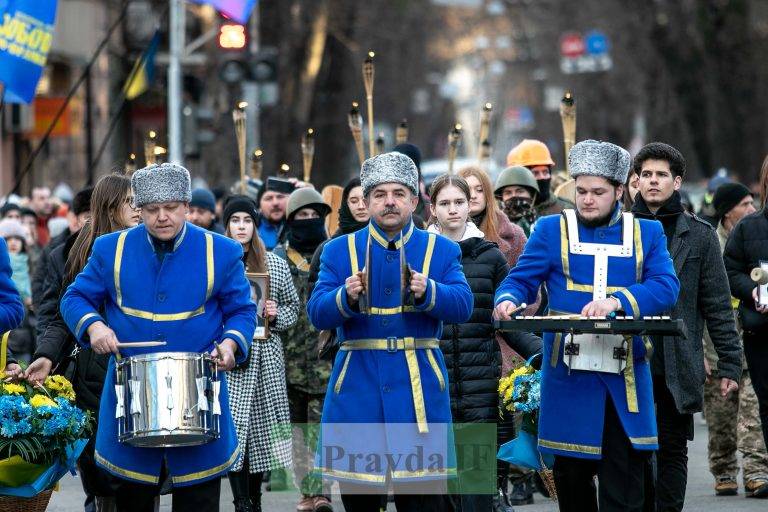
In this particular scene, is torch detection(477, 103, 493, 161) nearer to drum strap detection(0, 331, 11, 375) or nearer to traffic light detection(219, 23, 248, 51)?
drum strap detection(0, 331, 11, 375)

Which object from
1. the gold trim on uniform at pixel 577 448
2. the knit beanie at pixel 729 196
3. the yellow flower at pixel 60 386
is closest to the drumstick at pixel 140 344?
the yellow flower at pixel 60 386


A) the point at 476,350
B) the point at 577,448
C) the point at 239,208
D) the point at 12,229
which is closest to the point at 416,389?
the point at 577,448

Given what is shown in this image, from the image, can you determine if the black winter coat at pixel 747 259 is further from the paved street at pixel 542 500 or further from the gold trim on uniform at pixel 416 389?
the gold trim on uniform at pixel 416 389

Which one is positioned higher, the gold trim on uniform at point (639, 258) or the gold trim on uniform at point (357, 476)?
the gold trim on uniform at point (639, 258)

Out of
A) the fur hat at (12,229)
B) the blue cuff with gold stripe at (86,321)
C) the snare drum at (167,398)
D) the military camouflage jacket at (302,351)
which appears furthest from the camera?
the fur hat at (12,229)

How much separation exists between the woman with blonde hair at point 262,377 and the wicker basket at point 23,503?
2051 millimetres

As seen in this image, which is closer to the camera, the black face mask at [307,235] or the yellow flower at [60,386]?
the yellow flower at [60,386]

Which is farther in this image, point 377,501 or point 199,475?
point 377,501

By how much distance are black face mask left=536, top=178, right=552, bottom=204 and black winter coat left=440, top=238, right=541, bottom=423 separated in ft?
12.1

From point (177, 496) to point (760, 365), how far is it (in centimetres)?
425

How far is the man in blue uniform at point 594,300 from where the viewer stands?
868 centimetres

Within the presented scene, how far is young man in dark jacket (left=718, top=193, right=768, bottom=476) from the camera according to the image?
37.0 ft

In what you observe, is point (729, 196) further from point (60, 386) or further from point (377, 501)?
point (377, 501)

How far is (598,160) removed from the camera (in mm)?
8680
